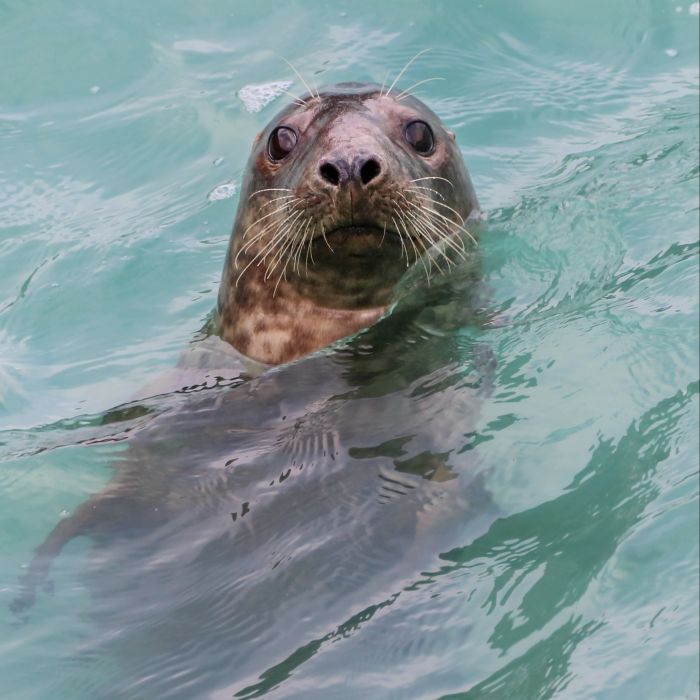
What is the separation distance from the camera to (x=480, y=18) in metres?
9.79

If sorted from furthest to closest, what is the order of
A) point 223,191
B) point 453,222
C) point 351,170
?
point 223,191 < point 453,222 < point 351,170

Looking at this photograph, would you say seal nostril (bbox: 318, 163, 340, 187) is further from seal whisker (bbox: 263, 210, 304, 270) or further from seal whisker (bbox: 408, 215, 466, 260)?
seal whisker (bbox: 408, 215, 466, 260)

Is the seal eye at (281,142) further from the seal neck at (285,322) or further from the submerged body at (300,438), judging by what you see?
the seal neck at (285,322)

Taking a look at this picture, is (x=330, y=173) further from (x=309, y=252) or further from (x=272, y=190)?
(x=272, y=190)

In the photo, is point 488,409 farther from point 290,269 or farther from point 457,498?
point 290,269

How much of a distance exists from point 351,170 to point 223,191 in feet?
11.7

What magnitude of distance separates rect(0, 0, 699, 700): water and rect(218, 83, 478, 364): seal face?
25cm

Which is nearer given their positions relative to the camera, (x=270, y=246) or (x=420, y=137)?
(x=270, y=246)

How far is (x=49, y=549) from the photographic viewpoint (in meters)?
4.91

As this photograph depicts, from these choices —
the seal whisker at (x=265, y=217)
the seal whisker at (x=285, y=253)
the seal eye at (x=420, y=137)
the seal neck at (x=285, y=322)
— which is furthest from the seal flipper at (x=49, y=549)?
the seal eye at (x=420, y=137)

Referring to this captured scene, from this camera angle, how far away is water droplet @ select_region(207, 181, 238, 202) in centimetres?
822

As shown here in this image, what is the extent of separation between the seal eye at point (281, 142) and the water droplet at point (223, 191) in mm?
2586

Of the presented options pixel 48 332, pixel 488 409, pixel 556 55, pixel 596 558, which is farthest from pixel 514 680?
pixel 556 55

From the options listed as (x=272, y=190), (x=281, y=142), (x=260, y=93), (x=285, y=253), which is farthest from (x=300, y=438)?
(x=260, y=93)
